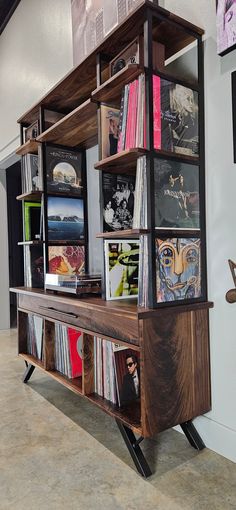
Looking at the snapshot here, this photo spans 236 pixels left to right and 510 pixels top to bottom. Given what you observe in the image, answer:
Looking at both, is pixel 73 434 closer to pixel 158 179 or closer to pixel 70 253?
pixel 70 253

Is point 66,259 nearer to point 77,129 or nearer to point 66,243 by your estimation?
point 66,243

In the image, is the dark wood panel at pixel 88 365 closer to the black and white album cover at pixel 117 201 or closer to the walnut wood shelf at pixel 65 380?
the walnut wood shelf at pixel 65 380

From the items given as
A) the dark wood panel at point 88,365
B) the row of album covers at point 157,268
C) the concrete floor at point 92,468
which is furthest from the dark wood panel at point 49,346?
the row of album covers at point 157,268

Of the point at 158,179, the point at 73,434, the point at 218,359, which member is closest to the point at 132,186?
the point at 158,179

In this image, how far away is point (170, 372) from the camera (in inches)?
57.4

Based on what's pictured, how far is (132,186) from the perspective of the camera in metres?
1.83

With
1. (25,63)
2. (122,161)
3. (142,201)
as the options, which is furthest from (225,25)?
(25,63)

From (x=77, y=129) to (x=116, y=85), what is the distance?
607 mm

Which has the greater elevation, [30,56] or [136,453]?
[30,56]

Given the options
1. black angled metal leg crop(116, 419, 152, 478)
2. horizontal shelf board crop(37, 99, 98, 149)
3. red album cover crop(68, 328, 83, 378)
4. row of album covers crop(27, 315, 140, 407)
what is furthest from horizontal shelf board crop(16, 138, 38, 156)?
black angled metal leg crop(116, 419, 152, 478)

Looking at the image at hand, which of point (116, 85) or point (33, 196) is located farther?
point (33, 196)

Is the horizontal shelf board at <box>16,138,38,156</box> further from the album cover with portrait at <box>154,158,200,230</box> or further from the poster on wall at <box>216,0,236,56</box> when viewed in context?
the poster on wall at <box>216,0,236,56</box>

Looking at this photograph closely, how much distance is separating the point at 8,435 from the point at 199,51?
201 centimetres

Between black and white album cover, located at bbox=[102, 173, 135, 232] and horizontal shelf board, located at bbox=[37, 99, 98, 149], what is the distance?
38 centimetres
